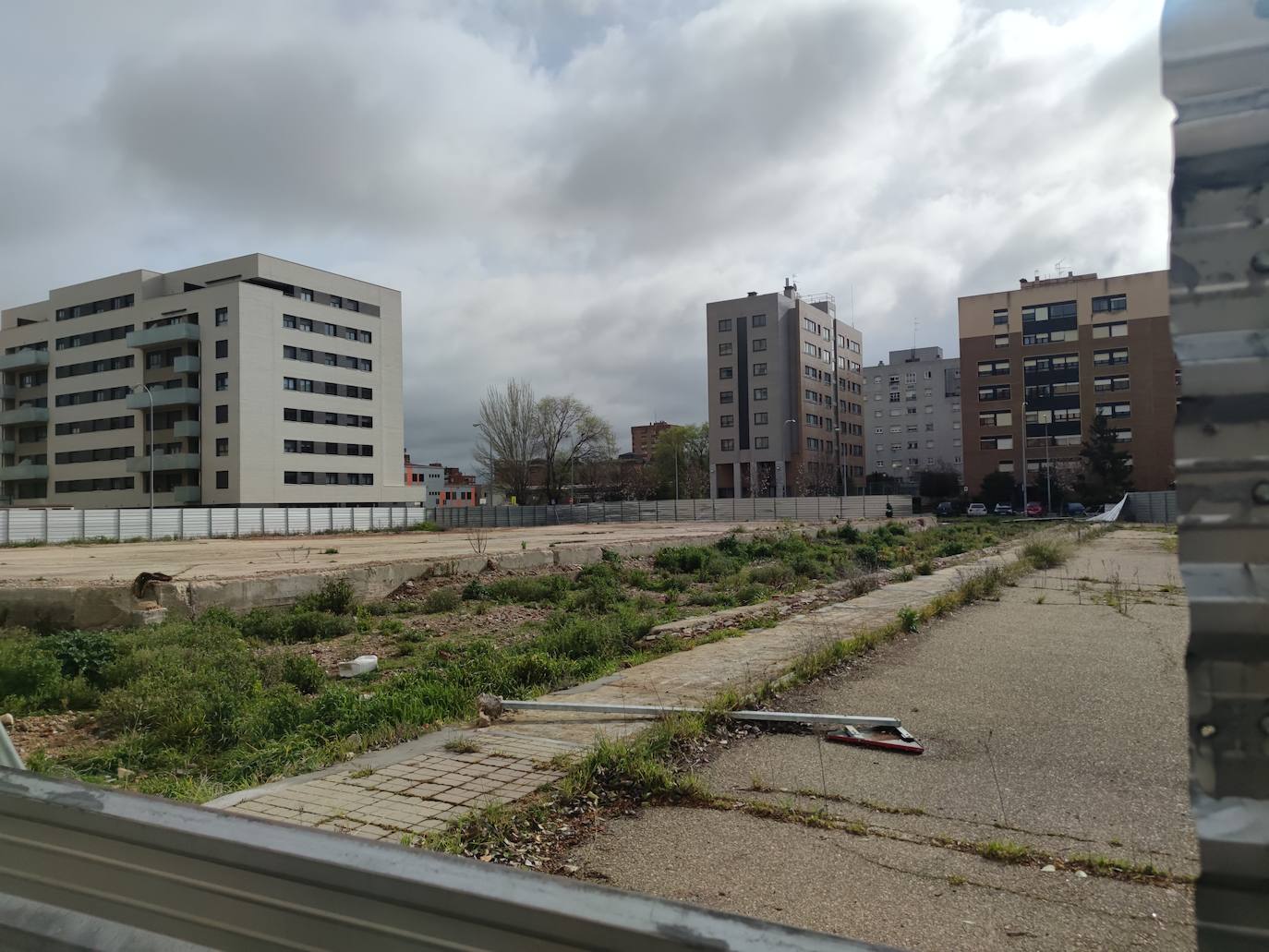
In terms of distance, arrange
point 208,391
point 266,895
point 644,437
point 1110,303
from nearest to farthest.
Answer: point 266,895
point 208,391
point 1110,303
point 644,437

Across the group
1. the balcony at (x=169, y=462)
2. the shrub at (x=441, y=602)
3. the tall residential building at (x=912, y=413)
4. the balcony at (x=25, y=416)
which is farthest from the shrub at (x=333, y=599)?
the tall residential building at (x=912, y=413)

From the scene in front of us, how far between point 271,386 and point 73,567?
45.7 meters

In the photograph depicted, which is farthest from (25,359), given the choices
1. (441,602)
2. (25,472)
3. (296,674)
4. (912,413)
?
(912,413)

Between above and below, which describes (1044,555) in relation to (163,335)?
below

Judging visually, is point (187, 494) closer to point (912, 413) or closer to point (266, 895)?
point (266, 895)

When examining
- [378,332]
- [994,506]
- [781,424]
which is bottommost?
[994,506]

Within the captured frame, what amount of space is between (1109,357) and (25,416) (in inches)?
3899

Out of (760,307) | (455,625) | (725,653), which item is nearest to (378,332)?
(760,307)

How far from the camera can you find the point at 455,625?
42.3 feet

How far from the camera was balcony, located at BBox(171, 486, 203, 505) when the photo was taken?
63188 mm

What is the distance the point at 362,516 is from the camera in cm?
5909

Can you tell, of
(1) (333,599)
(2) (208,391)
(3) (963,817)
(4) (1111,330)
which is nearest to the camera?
(3) (963,817)

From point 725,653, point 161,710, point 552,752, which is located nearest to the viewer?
point 552,752

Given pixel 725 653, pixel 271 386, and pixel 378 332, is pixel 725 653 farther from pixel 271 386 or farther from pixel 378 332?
pixel 378 332
